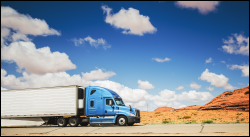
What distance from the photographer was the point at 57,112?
19484 mm

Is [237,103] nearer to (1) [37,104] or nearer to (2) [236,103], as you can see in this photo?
(2) [236,103]

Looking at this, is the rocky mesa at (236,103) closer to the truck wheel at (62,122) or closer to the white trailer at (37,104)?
the truck wheel at (62,122)

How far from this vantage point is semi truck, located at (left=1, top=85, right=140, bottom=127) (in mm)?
18922

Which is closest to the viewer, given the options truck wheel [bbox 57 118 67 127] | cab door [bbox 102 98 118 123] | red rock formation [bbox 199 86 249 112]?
cab door [bbox 102 98 118 123]

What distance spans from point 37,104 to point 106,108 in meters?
6.45

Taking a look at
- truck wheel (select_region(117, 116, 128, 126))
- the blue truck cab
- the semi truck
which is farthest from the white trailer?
truck wheel (select_region(117, 116, 128, 126))

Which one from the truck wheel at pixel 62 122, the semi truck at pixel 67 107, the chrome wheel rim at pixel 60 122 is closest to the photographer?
the semi truck at pixel 67 107

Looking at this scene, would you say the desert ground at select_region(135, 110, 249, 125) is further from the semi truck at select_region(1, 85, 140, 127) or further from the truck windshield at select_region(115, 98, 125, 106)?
the semi truck at select_region(1, 85, 140, 127)

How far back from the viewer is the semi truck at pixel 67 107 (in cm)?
1892

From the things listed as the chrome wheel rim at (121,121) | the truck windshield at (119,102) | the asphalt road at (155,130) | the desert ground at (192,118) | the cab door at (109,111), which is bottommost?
the desert ground at (192,118)

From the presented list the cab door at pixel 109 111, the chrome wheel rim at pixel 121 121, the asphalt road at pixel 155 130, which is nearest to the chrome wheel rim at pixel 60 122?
the cab door at pixel 109 111

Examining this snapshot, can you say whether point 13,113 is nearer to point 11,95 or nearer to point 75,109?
point 11,95

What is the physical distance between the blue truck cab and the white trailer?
0.90 m

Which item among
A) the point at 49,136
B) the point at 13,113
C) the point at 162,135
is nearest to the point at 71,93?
the point at 13,113
